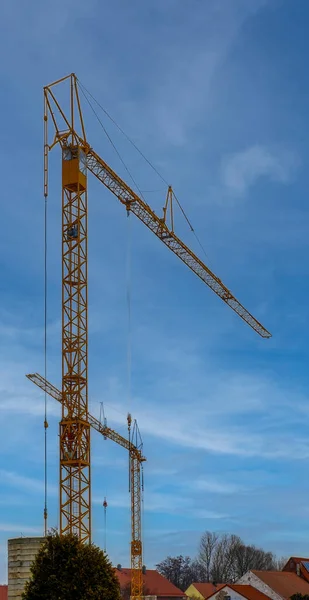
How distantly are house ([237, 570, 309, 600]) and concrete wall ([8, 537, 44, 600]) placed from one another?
51.2 meters

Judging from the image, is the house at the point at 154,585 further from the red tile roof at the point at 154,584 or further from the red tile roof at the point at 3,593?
the red tile roof at the point at 3,593

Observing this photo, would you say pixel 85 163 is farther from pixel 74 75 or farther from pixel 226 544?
pixel 226 544

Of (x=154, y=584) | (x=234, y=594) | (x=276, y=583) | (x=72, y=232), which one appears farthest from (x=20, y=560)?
(x=154, y=584)

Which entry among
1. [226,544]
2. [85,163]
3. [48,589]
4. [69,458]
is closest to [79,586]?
[48,589]

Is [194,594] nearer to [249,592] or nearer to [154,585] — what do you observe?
[154,585]

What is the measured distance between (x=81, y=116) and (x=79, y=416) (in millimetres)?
25064

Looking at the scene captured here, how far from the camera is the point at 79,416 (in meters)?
63.9

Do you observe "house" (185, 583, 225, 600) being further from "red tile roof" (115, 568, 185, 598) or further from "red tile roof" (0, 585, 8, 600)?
"red tile roof" (0, 585, 8, 600)

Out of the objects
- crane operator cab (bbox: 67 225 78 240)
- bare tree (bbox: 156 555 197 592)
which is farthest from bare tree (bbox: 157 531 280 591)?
crane operator cab (bbox: 67 225 78 240)

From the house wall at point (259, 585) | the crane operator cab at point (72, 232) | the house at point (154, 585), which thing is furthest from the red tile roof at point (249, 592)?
the crane operator cab at point (72, 232)

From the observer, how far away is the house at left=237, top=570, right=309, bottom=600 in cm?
9000

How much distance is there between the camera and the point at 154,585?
109000mm

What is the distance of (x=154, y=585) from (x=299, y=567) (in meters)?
19.5

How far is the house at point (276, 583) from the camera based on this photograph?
9000 cm
